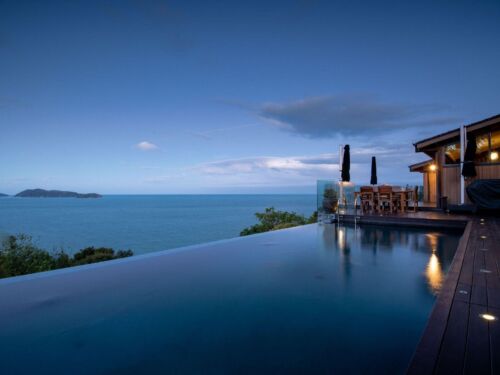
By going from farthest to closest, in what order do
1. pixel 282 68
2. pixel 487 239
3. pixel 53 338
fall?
Result: pixel 282 68 → pixel 487 239 → pixel 53 338

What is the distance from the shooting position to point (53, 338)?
7.99 feet

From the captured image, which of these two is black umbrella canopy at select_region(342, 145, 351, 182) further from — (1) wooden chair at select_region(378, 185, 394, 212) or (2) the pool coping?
(2) the pool coping

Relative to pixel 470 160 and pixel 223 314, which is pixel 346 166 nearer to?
pixel 470 160

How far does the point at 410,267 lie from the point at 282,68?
405 inches

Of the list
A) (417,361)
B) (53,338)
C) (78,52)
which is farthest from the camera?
(78,52)

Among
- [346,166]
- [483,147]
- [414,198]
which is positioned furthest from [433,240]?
[483,147]

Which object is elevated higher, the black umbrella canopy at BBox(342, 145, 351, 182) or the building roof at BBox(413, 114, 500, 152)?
Answer: the building roof at BBox(413, 114, 500, 152)

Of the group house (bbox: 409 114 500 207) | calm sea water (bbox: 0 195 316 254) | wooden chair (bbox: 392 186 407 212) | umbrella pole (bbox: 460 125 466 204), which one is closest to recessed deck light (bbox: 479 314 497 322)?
wooden chair (bbox: 392 186 407 212)

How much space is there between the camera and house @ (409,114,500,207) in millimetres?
9688

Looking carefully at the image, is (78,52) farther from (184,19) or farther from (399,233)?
(399,233)

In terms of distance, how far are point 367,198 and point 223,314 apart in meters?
8.94

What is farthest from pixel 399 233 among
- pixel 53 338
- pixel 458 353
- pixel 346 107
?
pixel 346 107

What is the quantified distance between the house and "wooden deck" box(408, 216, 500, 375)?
8.25 m

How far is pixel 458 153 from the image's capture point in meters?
11.0
